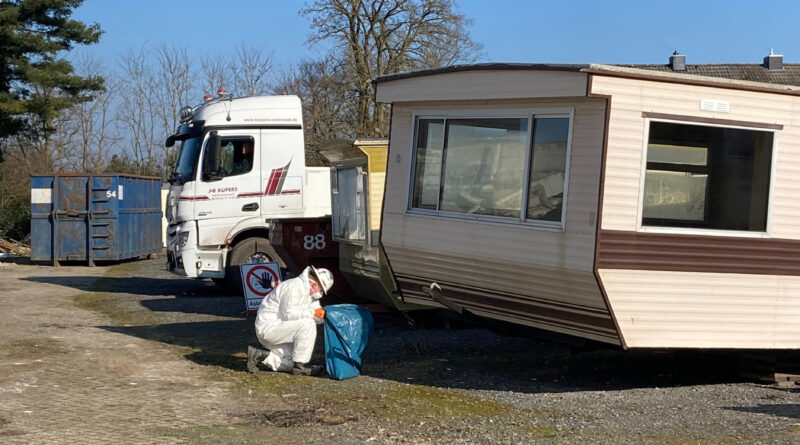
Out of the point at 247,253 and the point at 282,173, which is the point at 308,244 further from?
the point at 282,173

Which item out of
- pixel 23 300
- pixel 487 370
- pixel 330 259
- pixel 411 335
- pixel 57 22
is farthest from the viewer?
pixel 57 22

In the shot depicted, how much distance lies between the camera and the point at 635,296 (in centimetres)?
794

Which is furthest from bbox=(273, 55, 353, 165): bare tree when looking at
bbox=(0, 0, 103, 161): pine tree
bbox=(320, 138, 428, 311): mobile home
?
bbox=(320, 138, 428, 311): mobile home

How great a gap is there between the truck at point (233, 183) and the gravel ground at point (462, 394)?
2295 mm

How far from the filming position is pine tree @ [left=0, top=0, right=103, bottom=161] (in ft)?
82.9

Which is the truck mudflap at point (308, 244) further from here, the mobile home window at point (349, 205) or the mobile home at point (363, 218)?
the mobile home at point (363, 218)

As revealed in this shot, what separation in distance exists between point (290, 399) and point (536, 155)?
122 inches

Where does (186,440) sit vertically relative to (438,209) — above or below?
below

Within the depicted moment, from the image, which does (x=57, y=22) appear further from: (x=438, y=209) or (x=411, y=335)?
(x=438, y=209)

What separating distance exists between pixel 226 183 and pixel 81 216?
333 inches

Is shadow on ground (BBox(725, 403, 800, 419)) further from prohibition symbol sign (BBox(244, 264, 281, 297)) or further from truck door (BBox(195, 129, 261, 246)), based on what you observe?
truck door (BBox(195, 129, 261, 246))

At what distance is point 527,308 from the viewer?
877cm

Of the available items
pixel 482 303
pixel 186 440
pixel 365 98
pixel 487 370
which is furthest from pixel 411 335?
pixel 365 98

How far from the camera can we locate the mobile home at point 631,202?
7816mm
